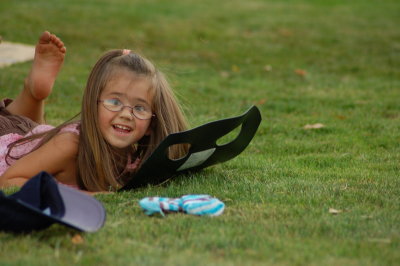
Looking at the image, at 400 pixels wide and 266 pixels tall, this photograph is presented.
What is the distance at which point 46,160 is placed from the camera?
3643 mm

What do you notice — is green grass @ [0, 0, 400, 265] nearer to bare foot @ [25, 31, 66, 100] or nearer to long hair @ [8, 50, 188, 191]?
long hair @ [8, 50, 188, 191]

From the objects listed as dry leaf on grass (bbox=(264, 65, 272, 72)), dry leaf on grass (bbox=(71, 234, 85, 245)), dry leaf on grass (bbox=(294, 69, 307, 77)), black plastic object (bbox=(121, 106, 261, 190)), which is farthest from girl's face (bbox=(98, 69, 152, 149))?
dry leaf on grass (bbox=(264, 65, 272, 72))

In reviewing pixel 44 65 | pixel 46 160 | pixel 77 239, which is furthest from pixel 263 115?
pixel 77 239

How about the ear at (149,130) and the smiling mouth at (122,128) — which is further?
Answer: the ear at (149,130)

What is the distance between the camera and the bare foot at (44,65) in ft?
15.1

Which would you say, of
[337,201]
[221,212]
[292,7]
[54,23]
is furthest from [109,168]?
[292,7]

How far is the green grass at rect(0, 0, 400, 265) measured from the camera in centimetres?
261

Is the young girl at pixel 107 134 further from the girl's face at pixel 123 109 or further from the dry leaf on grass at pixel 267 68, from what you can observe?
the dry leaf on grass at pixel 267 68

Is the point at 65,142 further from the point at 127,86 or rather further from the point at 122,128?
the point at 127,86

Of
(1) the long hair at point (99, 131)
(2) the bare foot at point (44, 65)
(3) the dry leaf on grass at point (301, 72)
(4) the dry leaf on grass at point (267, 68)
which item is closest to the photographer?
(1) the long hair at point (99, 131)

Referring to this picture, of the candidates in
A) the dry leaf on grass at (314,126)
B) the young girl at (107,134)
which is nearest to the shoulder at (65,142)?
the young girl at (107,134)

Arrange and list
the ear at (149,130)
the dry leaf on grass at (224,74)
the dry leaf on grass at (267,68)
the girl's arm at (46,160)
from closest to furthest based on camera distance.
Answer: the girl's arm at (46,160)
the ear at (149,130)
the dry leaf on grass at (224,74)
the dry leaf on grass at (267,68)

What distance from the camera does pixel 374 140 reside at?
526 centimetres

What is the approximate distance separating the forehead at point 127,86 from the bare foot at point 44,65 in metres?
0.96
